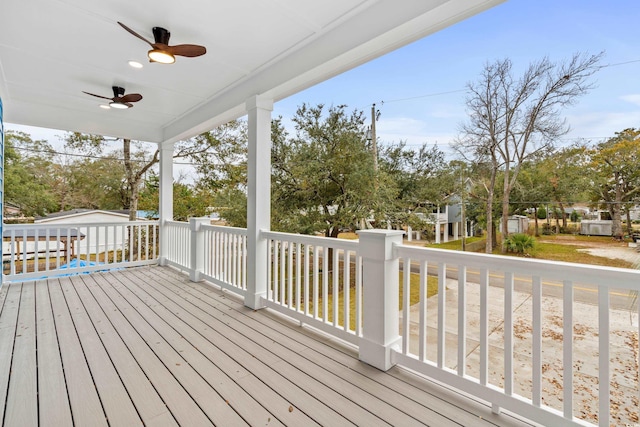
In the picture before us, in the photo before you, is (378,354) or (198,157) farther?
(198,157)

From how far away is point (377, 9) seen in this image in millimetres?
2107

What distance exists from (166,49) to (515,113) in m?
4.69

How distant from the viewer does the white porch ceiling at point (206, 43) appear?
2.14 metres

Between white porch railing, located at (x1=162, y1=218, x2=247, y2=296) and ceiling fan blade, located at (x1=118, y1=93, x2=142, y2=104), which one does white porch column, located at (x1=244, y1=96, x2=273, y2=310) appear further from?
ceiling fan blade, located at (x1=118, y1=93, x2=142, y2=104)

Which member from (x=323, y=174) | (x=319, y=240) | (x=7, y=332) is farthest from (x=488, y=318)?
(x=323, y=174)

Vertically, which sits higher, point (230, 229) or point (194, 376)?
point (230, 229)

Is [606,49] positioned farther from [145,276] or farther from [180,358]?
[145,276]

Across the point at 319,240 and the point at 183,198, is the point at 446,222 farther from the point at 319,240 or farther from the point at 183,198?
the point at 183,198

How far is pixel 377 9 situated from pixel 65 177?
9.80 metres

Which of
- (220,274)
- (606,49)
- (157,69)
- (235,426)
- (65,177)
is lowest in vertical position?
(235,426)

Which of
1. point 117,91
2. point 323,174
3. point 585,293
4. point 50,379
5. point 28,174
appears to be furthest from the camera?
point 28,174

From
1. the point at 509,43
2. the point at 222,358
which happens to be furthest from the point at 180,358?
the point at 509,43

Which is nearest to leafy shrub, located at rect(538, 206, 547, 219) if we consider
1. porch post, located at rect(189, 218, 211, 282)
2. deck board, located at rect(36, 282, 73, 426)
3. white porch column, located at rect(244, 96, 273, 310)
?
white porch column, located at rect(244, 96, 273, 310)

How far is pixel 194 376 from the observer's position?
202 cm
